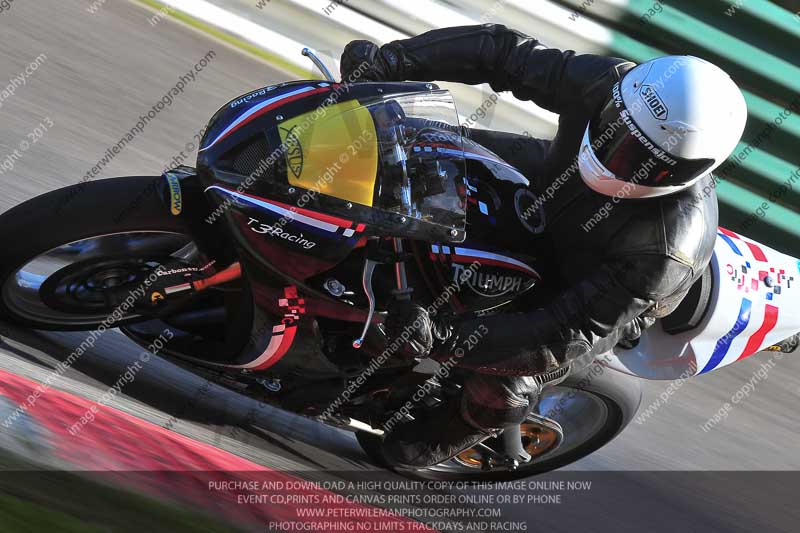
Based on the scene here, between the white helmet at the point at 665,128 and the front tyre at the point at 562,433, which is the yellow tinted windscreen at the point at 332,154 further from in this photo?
the front tyre at the point at 562,433

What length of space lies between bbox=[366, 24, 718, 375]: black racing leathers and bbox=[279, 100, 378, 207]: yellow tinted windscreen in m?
0.64

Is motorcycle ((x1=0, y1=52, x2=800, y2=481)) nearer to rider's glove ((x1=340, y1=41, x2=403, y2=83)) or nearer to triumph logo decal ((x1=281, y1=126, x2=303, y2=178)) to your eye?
triumph logo decal ((x1=281, y1=126, x2=303, y2=178))

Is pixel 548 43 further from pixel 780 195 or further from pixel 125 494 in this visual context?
pixel 125 494

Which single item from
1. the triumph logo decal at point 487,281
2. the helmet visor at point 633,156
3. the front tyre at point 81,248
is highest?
the helmet visor at point 633,156

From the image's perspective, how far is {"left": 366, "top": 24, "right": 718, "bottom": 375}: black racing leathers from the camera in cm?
320

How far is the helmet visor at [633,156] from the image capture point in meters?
3.05

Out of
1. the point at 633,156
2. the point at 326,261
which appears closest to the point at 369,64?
the point at 326,261

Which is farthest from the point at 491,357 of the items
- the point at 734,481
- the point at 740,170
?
the point at 740,170

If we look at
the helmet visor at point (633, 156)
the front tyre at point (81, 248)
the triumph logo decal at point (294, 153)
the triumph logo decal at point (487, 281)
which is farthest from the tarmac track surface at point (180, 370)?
the helmet visor at point (633, 156)

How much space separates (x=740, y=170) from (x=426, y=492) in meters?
3.32

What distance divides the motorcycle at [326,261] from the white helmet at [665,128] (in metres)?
0.47

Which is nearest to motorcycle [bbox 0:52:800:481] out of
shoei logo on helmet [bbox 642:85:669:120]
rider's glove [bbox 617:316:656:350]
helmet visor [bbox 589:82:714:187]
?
rider's glove [bbox 617:316:656:350]

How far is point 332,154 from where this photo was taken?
2.93 meters

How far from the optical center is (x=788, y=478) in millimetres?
5043
